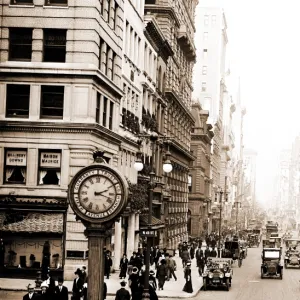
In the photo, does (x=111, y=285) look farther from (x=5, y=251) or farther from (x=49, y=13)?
(x=49, y=13)

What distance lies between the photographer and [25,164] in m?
41.9

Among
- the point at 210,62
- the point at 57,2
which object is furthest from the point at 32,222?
the point at 210,62

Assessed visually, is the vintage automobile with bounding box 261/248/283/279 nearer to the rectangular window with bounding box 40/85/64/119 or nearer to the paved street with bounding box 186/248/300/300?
the paved street with bounding box 186/248/300/300

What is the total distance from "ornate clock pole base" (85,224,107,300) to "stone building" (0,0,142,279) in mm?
22606

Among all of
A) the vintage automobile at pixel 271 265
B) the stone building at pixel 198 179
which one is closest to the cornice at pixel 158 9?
the vintage automobile at pixel 271 265

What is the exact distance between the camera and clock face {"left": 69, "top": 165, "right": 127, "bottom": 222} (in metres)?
18.6

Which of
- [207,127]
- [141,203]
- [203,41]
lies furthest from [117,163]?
[203,41]

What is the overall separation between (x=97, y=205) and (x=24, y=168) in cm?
2390

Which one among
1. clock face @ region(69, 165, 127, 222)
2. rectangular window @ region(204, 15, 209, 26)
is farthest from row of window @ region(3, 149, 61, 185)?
rectangular window @ region(204, 15, 209, 26)

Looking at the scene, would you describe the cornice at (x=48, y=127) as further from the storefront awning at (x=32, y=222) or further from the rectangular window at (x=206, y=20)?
the rectangular window at (x=206, y=20)

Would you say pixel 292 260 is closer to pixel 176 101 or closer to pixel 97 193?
pixel 176 101

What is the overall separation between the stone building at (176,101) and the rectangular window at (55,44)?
23727 millimetres

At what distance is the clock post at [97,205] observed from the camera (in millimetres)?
18562

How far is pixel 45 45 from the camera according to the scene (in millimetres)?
42406
